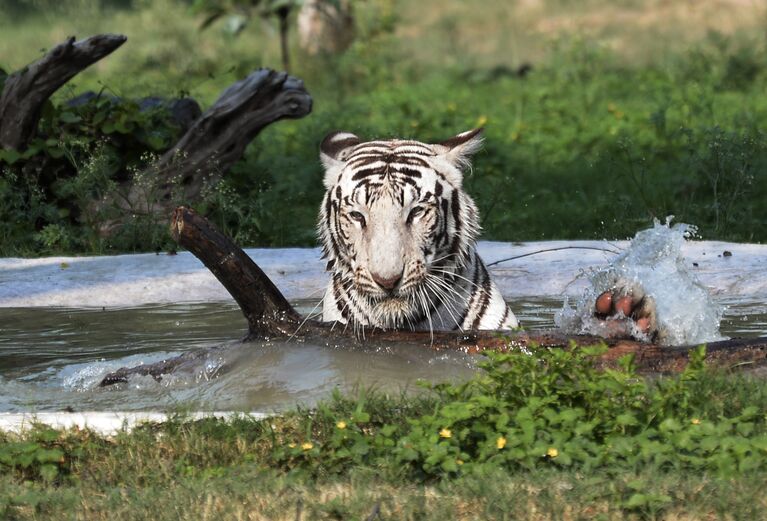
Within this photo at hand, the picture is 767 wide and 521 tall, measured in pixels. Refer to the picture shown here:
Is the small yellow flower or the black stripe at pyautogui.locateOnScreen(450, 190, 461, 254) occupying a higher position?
the black stripe at pyautogui.locateOnScreen(450, 190, 461, 254)

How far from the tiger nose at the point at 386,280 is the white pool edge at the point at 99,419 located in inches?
30.5

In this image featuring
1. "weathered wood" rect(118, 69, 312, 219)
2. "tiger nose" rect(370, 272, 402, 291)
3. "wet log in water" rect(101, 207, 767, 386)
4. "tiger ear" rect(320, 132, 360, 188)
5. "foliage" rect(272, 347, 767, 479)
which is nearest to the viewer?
"foliage" rect(272, 347, 767, 479)

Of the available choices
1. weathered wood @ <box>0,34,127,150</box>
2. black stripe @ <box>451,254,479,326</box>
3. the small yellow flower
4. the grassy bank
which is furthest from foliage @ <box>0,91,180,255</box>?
the small yellow flower

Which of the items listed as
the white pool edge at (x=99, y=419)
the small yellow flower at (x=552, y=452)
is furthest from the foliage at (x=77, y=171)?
the small yellow flower at (x=552, y=452)

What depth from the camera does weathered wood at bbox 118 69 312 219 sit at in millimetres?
9789

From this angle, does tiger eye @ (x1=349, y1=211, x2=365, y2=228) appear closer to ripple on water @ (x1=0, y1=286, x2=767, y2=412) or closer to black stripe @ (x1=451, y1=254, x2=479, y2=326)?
ripple on water @ (x1=0, y1=286, x2=767, y2=412)

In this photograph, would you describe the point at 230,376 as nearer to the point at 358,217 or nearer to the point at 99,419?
the point at 358,217

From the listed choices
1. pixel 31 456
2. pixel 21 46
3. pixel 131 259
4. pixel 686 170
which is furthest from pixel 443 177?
pixel 21 46

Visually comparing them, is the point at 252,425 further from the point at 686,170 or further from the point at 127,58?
the point at 127,58

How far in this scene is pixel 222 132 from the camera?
10.1 metres

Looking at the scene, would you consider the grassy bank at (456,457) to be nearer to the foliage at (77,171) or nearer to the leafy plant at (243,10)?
the foliage at (77,171)

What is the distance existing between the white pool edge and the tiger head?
867 millimetres

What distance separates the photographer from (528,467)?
4.00m

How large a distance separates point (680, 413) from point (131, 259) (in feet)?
16.1
